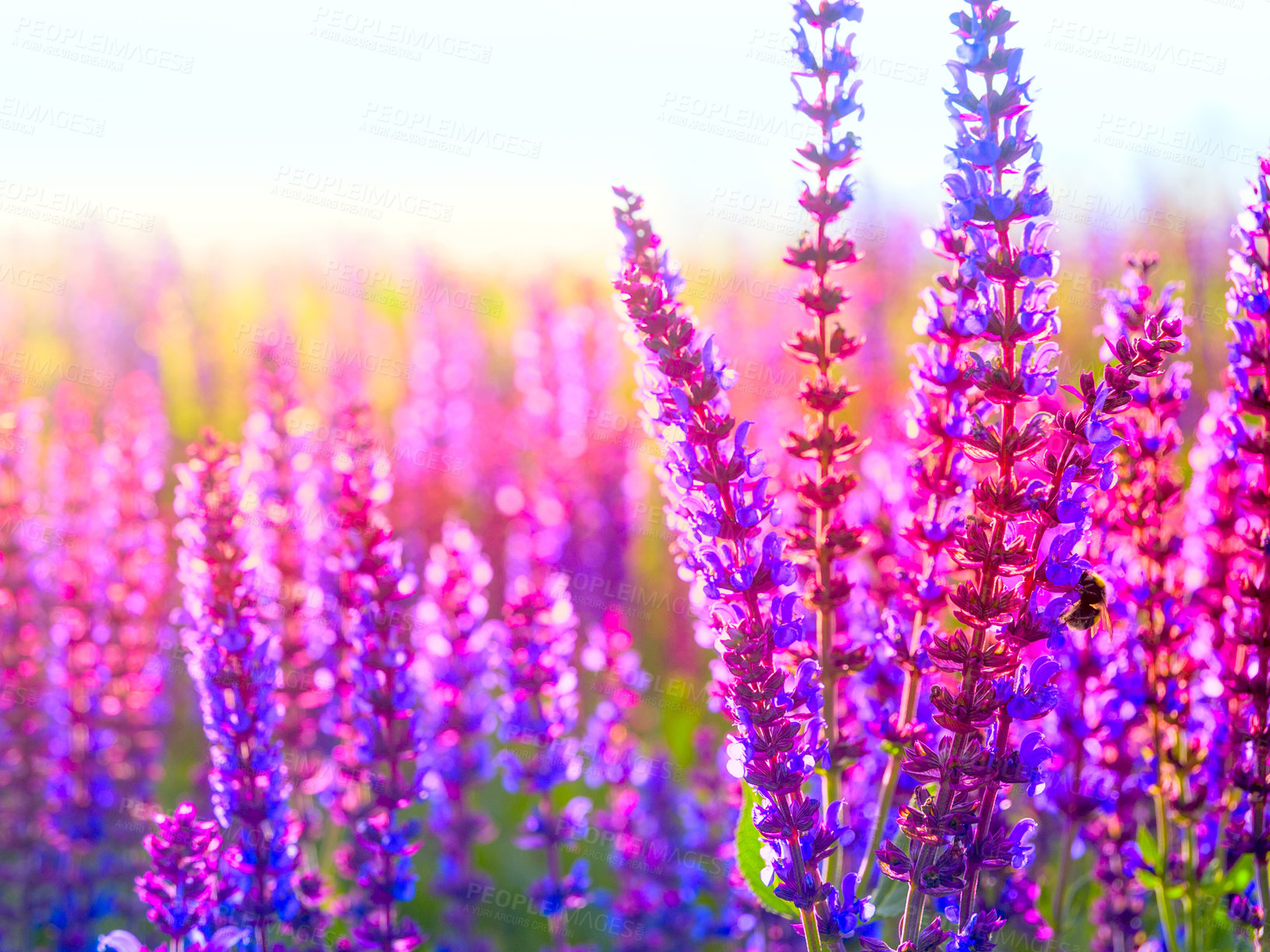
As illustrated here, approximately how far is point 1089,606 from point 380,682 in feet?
8.31

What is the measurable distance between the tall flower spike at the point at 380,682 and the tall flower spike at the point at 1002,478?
1.99 meters

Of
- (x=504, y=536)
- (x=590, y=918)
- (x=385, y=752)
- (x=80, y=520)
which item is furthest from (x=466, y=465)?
(x=385, y=752)

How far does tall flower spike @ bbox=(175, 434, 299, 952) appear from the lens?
11.5 feet

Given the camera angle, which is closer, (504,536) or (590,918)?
(590,918)

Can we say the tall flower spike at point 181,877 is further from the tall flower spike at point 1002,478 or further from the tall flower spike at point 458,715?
the tall flower spike at point 1002,478

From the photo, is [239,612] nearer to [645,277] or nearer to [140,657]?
[645,277]

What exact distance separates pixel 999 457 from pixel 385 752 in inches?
102

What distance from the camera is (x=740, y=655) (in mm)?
2555

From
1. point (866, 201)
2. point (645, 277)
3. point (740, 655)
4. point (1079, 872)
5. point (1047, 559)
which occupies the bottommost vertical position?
point (1079, 872)

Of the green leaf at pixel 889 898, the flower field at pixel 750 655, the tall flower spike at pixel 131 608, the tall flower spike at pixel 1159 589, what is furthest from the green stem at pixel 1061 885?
the tall flower spike at pixel 131 608

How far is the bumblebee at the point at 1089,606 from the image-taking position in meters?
2.90

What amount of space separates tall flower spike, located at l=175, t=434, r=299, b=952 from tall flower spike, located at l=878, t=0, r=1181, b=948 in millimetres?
2194

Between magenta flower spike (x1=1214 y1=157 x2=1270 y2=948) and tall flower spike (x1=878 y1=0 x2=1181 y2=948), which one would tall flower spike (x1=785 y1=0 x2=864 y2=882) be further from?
magenta flower spike (x1=1214 y1=157 x2=1270 y2=948)

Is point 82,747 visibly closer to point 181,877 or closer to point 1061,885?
point 181,877
